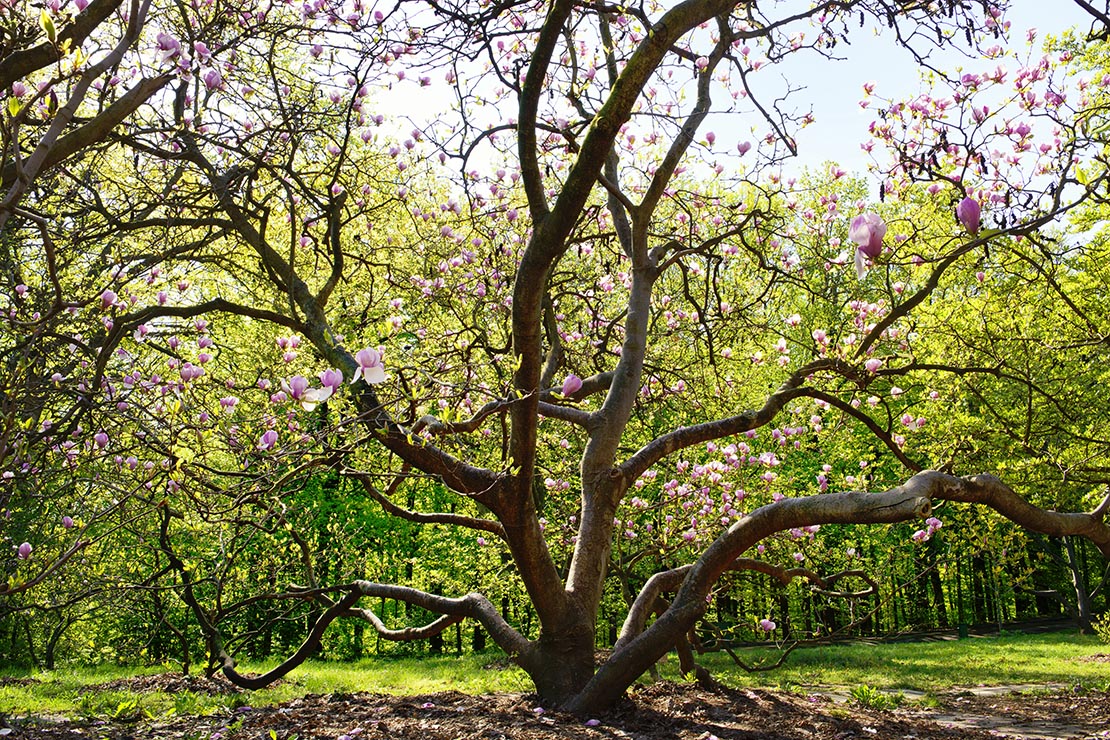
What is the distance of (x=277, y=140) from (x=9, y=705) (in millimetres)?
5254

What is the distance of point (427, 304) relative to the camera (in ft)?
26.3

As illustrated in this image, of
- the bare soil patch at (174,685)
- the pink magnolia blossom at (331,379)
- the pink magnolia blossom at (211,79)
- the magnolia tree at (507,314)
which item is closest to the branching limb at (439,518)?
the magnolia tree at (507,314)

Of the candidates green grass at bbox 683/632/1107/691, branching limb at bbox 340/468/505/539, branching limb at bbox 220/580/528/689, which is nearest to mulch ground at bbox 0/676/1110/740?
branching limb at bbox 220/580/528/689

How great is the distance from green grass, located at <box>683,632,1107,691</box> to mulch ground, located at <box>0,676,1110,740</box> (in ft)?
7.45

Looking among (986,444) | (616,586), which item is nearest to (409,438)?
(986,444)

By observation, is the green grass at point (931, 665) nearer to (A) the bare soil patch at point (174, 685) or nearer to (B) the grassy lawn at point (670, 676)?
(B) the grassy lawn at point (670, 676)

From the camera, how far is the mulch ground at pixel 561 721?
4633mm

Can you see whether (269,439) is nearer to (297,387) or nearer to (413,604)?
(297,387)

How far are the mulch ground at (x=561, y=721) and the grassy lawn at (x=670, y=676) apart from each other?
75 centimetres

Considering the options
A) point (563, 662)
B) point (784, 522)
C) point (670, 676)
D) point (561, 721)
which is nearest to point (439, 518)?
point (563, 662)

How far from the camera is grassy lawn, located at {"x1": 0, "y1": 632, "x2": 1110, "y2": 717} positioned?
6.61m

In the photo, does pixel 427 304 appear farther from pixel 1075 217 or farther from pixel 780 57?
pixel 1075 217

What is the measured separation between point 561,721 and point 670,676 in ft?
16.7

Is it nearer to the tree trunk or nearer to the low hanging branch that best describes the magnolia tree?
the low hanging branch
